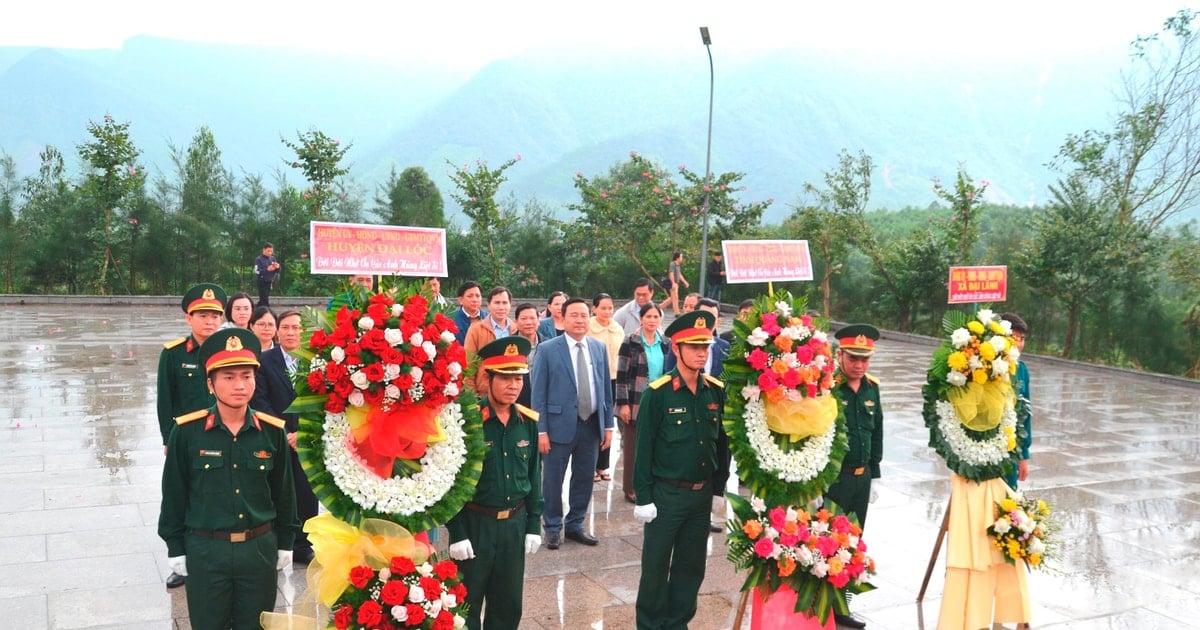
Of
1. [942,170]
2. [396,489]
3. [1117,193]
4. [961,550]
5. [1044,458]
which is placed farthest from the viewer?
[942,170]

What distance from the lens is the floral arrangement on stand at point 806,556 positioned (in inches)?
186

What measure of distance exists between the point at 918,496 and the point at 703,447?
4259 mm

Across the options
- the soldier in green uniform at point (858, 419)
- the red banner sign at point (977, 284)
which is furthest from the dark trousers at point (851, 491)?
the red banner sign at point (977, 284)

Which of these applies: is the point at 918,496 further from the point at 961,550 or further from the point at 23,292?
the point at 23,292

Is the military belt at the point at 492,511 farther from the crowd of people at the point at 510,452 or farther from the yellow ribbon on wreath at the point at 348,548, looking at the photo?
the yellow ribbon on wreath at the point at 348,548

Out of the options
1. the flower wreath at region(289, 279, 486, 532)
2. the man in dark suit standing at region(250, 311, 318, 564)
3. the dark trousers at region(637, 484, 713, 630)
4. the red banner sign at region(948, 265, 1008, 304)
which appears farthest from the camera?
the red banner sign at region(948, 265, 1008, 304)

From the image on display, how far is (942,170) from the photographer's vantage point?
573 ft

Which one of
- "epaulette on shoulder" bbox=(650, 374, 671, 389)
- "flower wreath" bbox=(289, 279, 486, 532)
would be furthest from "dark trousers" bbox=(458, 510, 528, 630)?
"epaulette on shoulder" bbox=(650, 374, 671, 389)

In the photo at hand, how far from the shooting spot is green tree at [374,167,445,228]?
2770cm

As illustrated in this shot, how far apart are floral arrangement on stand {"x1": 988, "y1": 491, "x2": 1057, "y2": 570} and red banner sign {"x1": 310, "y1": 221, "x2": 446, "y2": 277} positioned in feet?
19.6

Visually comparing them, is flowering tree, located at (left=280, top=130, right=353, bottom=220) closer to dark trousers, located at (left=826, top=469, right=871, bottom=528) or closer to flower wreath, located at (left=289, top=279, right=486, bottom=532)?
dark trousers, located at (left=826, top=469, right=871, bottom=528)

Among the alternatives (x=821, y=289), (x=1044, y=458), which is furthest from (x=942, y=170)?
(x=1044, y=458)

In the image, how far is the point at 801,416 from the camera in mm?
4805

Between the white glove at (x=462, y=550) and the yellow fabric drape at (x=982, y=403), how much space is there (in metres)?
3.02
